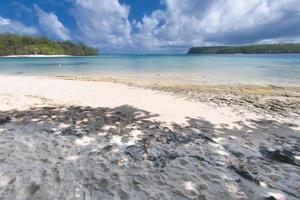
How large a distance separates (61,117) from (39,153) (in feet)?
6.80

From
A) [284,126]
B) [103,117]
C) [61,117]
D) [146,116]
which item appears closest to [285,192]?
[284,126]

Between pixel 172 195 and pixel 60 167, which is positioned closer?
pixel 172 195

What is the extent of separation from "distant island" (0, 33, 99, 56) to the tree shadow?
106177 millimetres

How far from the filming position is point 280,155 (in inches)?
145

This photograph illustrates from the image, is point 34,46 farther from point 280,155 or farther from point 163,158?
point 280,155

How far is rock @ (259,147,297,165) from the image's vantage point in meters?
3.51

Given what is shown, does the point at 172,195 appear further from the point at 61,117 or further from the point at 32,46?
the point at 32,46

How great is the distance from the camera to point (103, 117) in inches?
220

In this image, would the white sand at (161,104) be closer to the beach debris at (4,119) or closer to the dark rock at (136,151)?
the beach debris at (4,119)

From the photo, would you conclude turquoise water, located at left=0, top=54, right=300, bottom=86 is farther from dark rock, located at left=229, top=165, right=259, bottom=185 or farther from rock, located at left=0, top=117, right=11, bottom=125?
rock, located at left=0, top=117, right=11, bottom=125

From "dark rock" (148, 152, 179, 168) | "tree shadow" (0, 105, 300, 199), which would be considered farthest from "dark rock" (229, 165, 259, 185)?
"dark rock" (148, 152, 179, 168)

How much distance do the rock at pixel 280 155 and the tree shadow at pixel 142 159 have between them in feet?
0.06

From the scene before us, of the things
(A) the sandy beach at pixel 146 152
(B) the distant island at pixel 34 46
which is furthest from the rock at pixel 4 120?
(B) the distant island at pixel 34 46

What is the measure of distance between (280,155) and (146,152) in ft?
8.12
